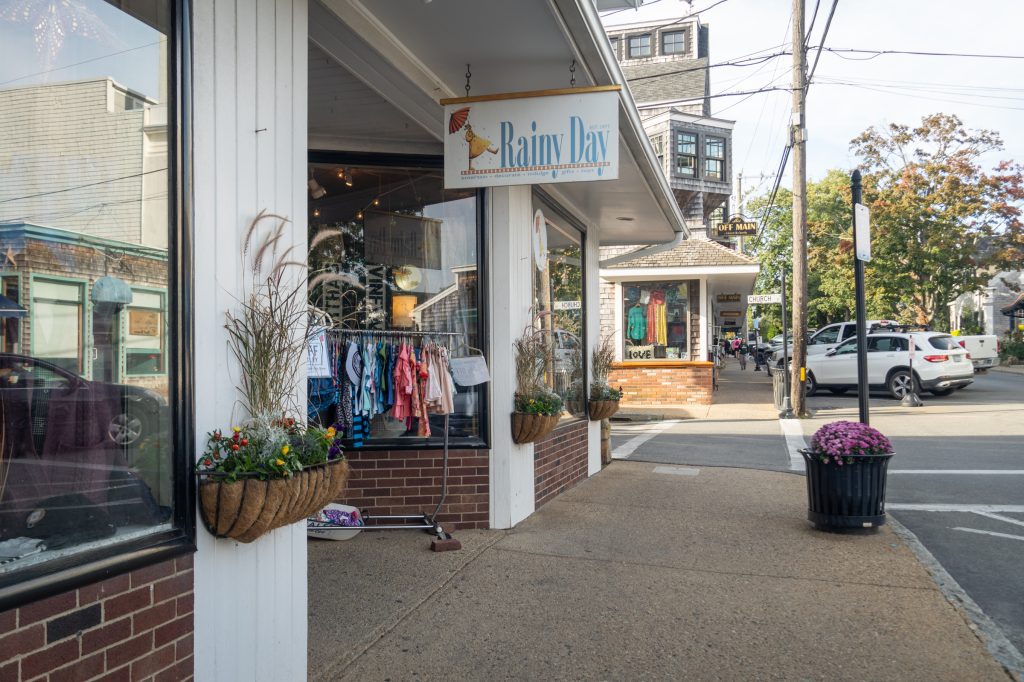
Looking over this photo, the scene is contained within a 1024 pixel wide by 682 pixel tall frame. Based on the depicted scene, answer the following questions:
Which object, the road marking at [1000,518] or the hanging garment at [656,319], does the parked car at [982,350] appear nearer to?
the hanging garment at [656,319]

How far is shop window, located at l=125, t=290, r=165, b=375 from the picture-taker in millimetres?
2826

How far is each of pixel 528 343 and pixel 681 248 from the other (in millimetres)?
14074

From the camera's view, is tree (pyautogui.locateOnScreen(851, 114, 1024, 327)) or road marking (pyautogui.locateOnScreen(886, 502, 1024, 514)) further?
tree (pyautogui.locateOnScreen(851, 114, 1024, 327))

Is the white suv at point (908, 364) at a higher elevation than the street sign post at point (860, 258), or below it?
below

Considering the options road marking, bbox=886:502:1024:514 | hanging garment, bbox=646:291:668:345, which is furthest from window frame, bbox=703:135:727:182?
road marking, bbox=886:502:1024:514

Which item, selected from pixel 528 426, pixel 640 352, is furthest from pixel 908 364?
pixel 528 426

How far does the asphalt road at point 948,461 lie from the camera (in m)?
5.70

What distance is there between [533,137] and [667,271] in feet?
47.9

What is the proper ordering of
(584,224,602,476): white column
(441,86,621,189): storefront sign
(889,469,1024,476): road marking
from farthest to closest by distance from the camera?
(584,224,602,476): white column → (889,469,1024,476): road marking → (441,86,621,189): storefront sign

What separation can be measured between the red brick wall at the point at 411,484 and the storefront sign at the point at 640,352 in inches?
550

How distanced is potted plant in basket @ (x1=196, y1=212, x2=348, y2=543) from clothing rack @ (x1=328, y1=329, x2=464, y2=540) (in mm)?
2428

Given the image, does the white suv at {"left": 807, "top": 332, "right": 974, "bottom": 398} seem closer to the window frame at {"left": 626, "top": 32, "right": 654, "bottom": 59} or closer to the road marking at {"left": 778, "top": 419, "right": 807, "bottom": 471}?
the road marking at {"left": 778, "top": 419, "right": 807, "bottom": 471}

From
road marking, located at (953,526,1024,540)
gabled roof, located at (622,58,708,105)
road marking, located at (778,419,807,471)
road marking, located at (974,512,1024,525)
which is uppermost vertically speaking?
gabled roof, located at (622,58,708,105)

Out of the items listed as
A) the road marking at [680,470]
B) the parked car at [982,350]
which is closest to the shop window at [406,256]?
the road marking at [680,470]
